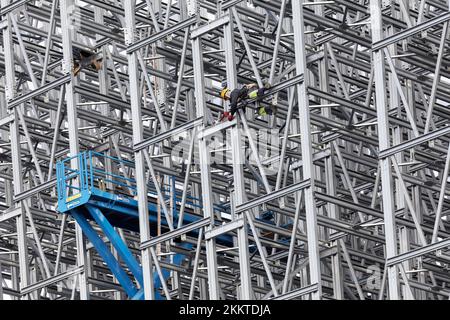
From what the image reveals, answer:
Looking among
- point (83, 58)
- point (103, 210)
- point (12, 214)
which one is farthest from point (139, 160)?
point (12, 214)

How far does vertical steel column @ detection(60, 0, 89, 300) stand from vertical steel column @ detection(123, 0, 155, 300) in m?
1.57

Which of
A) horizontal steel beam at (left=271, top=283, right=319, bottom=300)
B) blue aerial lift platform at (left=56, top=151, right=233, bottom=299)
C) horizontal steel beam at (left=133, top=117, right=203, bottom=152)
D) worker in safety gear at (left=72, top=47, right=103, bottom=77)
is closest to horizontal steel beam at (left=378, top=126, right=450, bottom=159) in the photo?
horizontal steel beam at (left=271, top=283, right=319, bottom=300)

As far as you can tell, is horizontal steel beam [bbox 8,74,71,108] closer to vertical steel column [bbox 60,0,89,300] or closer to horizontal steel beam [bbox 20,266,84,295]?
vertical steel column [bbox 60,0,89,300]

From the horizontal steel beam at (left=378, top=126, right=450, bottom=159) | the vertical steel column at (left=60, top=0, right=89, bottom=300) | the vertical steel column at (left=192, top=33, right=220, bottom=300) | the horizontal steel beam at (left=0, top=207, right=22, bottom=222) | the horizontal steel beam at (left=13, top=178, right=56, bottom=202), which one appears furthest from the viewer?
the horizontal steel beam at (left=0, top=207, right=22, bottom=222)

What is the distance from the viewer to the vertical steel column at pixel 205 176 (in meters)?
50.2

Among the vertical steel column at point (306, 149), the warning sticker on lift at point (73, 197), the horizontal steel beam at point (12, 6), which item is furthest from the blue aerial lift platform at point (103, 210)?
the vertical steel column at point (306, 149)

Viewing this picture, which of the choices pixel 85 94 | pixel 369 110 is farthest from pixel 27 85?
pixel 369 110

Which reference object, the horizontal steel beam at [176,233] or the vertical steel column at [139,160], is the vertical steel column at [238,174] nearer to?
the horizontal steel beam at [176,233]

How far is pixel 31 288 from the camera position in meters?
54.2

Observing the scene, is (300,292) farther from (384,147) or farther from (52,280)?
(52,280)

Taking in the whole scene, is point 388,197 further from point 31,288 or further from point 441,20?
point 31,288

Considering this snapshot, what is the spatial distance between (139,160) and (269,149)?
352 centimetres

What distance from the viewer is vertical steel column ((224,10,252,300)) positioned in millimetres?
49406

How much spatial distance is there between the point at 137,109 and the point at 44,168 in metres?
11.0
